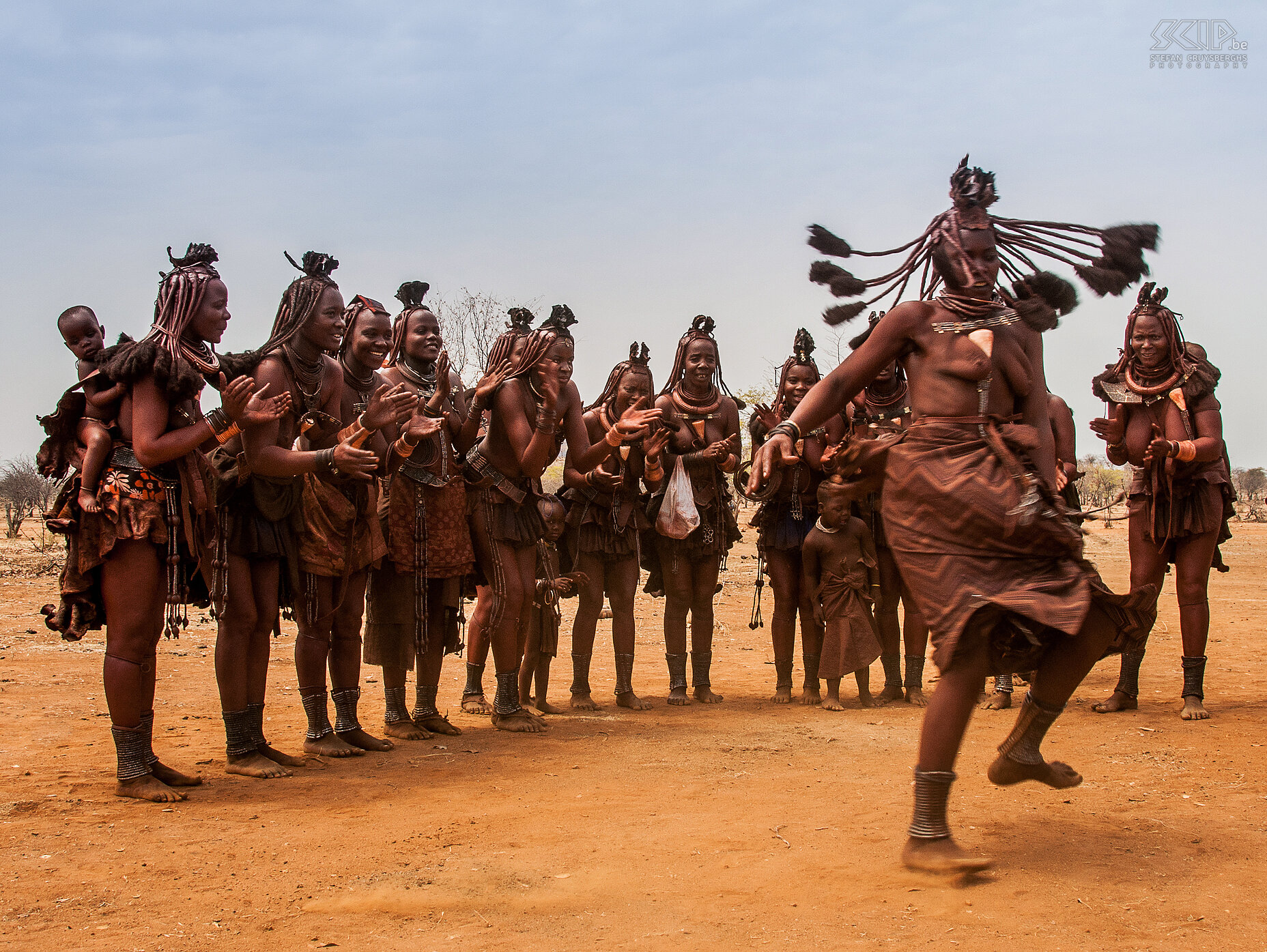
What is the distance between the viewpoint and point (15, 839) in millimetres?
4180

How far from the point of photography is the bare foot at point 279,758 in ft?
18.1

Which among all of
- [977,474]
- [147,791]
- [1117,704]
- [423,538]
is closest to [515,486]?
[423,538]

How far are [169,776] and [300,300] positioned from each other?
7.85 feet

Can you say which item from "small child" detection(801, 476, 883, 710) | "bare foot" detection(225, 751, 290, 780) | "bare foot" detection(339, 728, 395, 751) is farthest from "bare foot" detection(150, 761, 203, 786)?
"small child" detection(801, 476, 883, 710)

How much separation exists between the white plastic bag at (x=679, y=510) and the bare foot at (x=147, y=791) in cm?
368

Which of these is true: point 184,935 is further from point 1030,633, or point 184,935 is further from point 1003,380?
point 1003,380

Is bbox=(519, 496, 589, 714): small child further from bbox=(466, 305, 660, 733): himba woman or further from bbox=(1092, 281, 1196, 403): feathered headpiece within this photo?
bbox=(1092, 281, 1196, 403): feathered headpiece

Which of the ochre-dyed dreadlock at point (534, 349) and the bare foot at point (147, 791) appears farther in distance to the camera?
the ochre-dyed dreadlock at point (534, 349)

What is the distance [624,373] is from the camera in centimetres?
785

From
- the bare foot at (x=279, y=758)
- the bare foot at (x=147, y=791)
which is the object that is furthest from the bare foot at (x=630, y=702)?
the bare foot at (x=147, y=791)

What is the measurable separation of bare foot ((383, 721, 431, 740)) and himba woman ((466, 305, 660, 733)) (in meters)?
0.45

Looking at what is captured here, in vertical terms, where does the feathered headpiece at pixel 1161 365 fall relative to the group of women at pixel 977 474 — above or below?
above

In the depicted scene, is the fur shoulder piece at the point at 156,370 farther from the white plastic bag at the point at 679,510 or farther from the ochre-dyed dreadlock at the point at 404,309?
the white plastic bag at the point at 679,510

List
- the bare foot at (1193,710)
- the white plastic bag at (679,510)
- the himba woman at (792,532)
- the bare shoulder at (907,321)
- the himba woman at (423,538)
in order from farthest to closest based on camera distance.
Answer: the himba woman at (792,532) → the white plastic bag at (679,510) → the bare foot at (1193,710) → the himba woman at (423,538) → the bare shoulder at (907,321)
